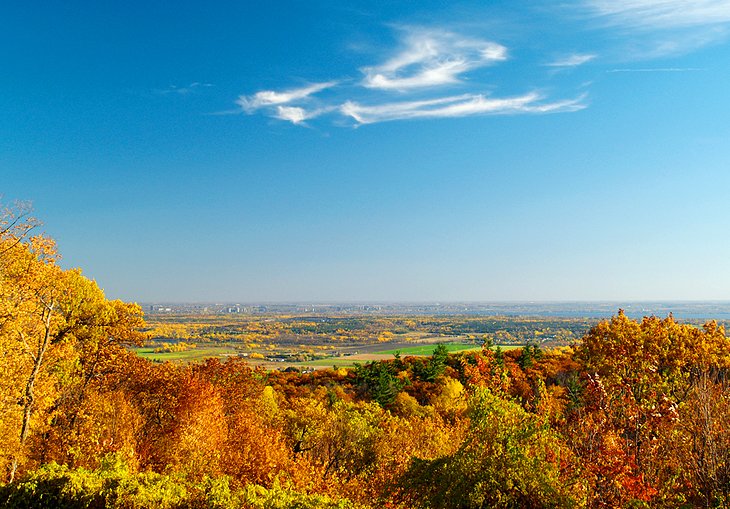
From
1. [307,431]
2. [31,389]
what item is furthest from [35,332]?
[307,431]

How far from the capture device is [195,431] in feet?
92.8

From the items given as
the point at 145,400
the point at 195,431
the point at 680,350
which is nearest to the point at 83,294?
the point at 145,400

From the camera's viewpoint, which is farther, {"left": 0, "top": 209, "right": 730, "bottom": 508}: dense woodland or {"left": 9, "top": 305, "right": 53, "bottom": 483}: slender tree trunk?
{"left": 9, "top": 305, "right": 53, "bottom": 483}: slender tree trunk

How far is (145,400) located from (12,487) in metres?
20.1

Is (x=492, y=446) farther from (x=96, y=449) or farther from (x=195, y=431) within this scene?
(x=96, y=449)

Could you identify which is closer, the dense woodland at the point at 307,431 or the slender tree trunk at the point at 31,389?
the dense woodland at the point at 307,431

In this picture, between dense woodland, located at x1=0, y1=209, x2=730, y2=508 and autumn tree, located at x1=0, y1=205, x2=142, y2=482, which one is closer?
dense woodland, located at x1=0, y1=209, x2=730, y2=508

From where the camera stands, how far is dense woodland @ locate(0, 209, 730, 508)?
13969 mm

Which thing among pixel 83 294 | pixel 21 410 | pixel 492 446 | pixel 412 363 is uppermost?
pixel 83 294

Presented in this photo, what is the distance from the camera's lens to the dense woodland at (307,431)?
13969 mm

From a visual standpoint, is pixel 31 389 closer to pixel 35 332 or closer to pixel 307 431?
pixel 35 332

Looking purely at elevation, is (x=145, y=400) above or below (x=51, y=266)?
below

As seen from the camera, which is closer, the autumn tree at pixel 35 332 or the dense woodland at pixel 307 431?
the dense woodland at pixel 307 431

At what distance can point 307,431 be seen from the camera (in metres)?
38.1
